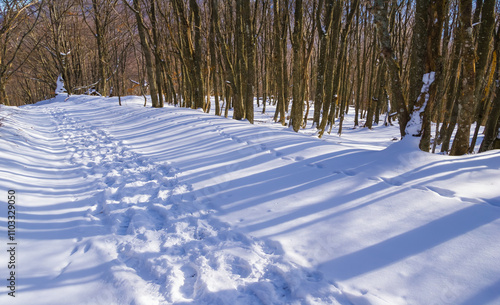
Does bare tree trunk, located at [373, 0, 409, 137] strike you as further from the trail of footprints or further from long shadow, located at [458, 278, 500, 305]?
the trail of footprints

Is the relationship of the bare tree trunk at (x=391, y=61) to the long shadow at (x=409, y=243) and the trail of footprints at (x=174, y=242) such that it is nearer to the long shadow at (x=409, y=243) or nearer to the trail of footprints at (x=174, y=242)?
the long shadow at (x=409, y=243)

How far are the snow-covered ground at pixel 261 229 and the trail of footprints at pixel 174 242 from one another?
14 millimetres

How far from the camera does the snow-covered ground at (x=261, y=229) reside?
6.29 feet

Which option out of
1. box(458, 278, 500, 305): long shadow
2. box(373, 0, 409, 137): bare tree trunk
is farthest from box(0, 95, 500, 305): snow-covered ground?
box(373, 0, 409, 137): bare tree trunk

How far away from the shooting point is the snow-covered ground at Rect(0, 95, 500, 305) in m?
1.92

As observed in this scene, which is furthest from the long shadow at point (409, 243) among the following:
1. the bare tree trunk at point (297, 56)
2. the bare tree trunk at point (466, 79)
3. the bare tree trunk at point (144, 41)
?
the bare tree trunk at point (144, 41)

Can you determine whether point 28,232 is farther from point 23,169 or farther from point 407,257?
point 407,257

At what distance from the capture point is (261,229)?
2709 millimetres

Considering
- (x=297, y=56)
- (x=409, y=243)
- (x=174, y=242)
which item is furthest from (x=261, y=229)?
(x=297, y=56)

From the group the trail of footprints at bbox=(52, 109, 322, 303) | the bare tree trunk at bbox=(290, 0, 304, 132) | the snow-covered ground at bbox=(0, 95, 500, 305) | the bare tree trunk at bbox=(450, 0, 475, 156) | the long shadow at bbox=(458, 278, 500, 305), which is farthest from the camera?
the bare tree trunk at bbox=(290, 0, 304, 132)

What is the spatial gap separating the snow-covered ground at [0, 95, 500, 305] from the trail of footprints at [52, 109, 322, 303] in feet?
0.05

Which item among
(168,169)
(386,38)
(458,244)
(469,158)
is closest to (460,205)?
(458,244)

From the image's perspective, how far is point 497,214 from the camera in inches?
92.6

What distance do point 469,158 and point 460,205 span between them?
4.45 feet
